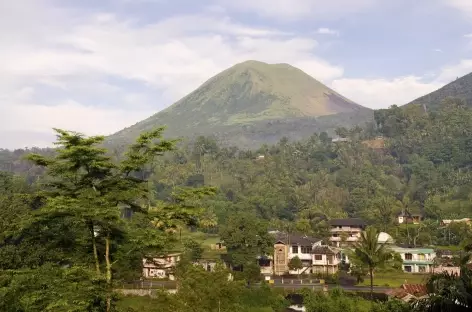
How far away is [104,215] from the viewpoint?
15.6 metres

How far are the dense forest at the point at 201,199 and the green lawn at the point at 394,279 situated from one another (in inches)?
487

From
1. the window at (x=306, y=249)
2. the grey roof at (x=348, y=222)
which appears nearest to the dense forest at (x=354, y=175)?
the grey roof at (x=348, y=222)

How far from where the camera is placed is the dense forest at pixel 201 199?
631 inches

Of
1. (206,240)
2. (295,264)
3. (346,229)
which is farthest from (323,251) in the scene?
(206,240)

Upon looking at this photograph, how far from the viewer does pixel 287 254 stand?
6119 cm

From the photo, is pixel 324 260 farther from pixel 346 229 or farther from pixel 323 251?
pixel 346 229

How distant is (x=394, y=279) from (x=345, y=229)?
2159 cm

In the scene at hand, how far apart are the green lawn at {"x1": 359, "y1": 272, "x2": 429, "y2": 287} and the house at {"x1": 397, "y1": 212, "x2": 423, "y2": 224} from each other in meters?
26.6

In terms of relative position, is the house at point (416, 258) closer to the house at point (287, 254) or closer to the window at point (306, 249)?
the window at point (306, 249)

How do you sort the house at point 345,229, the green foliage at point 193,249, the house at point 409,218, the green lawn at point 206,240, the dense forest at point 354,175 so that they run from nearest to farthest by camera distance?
the green foliage at point 193,249
the green lawn at point 206,240
the house at point 345,229
the dense forest at point 354,175
the house at point 409,218

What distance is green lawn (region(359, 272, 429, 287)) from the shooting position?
171 feet

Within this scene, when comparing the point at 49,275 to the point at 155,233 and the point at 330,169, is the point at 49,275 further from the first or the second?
the point at 330,169

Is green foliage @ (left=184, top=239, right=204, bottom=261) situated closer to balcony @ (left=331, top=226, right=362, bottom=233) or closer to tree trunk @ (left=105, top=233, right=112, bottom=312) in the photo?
balcony @ (left=331, top=226, right=362, bottom=233)

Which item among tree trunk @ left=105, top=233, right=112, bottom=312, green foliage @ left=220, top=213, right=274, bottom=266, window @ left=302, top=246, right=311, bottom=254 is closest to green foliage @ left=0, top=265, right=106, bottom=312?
tree trunk @ left=105, top=233, right=112, bottom=312
